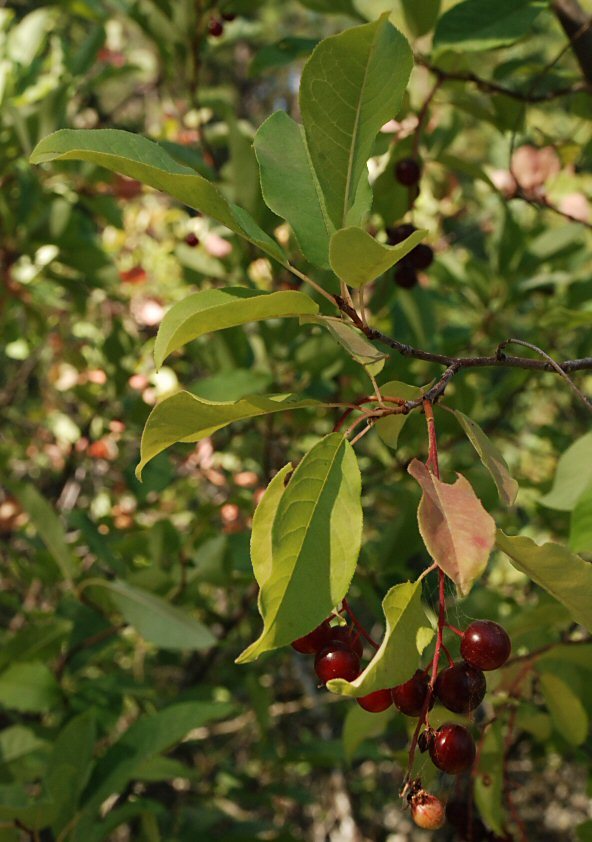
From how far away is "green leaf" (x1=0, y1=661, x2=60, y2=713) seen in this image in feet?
4.58

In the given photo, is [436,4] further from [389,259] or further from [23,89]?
[23,89]

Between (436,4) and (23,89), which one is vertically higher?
(436,4)

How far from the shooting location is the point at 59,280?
7.18ft

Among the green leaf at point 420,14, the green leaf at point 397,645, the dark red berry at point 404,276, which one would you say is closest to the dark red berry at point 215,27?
the green leaf at point 420,14

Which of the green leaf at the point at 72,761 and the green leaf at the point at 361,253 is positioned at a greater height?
the green leaf at the point at 361,253

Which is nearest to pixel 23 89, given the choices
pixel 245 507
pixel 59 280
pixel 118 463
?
pixel 59 280

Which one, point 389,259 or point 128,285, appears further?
point 128,285

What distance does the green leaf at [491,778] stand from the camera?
47.5 inches

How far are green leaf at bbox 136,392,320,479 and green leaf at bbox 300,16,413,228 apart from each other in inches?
7.6

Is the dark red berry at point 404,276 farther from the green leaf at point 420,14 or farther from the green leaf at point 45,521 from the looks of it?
the green leaf at point 45,521

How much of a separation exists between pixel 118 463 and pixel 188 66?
1187mm

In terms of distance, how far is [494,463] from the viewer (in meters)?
0.70

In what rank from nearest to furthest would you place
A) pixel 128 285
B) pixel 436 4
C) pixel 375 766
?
pixel 436 4
pixel 128 285
pixel 375 766

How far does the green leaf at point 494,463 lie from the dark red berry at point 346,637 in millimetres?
239
